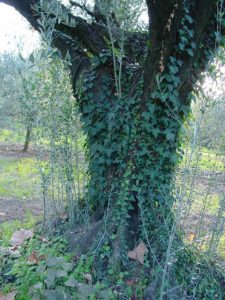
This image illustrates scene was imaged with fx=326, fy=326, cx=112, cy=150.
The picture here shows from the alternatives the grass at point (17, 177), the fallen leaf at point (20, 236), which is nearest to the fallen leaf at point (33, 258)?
the fallen leaf at point (20, 236)

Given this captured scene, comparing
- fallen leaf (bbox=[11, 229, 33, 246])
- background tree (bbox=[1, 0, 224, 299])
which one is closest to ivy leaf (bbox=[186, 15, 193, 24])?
background tree (bbox=[1, 0, 224, 299])

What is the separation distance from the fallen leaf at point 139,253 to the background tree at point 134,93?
0.08 m

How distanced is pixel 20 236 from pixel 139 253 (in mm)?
1657

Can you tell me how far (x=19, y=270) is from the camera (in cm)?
335

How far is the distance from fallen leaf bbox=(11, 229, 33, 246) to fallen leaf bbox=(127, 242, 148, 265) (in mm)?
1483

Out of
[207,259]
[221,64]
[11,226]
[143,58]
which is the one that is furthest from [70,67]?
[207,259]

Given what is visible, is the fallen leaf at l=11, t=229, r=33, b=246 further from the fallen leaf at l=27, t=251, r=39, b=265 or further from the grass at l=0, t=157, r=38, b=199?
the grass at l=0, t=157, r=38, b=199

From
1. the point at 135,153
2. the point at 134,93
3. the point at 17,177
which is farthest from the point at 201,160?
the point at 17,177

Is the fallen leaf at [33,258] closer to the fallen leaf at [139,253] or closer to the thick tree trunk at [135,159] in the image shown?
the thick tree trunk at [135,159]

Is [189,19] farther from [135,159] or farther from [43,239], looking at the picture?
[43,239]

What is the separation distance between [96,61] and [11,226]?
8.76 ft

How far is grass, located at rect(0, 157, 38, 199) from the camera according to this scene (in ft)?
21.3

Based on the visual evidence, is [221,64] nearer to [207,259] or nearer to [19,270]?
[207,259]

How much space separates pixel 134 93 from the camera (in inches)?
146
